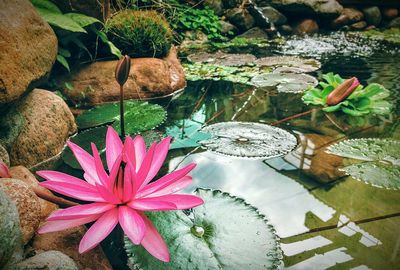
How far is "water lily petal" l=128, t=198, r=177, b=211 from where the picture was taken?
3.04ft

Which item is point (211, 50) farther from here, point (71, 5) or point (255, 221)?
point (255, 221)

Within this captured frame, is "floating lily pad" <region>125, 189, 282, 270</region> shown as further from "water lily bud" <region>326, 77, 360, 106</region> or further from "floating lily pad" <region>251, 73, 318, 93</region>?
"floating lily pad" <region>251, 73, 318, 93</region>

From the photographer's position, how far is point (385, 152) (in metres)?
1.93

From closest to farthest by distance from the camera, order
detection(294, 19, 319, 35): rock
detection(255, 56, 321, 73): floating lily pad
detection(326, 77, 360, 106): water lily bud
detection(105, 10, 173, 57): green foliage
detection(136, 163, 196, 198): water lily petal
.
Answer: detection(136, 163, 196, 198): water lily petal
detection(326, 77, 360, 106): water lily bud
detection(105, 10, 173, 57): green foliage
detection(255, 56, 321, 73): floating lily pad
detection(294, 19, 319, 35): rock

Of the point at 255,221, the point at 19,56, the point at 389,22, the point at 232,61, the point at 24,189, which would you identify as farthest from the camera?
the point at 389,22

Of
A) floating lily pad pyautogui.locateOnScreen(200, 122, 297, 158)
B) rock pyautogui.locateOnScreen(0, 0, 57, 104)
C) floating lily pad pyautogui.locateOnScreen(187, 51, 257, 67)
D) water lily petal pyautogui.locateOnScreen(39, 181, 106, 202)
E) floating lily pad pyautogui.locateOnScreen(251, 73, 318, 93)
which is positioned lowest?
floating lily pad pyautogui.locateOnScreen(187, 51, 257, 67)

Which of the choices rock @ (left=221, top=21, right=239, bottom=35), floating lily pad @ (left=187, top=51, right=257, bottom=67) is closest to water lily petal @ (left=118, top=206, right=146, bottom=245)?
floating lily pad @ (left=187, top=51, right=257, bottom=67)

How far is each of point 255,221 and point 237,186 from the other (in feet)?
1.26

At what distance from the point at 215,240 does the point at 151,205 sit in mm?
379

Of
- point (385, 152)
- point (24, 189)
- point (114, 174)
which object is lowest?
point (385, 152)

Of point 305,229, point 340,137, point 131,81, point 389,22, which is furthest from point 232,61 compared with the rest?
point 389,22

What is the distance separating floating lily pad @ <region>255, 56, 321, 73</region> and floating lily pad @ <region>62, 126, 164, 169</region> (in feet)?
8.50

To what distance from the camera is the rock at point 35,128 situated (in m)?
1.89

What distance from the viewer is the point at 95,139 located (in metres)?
2.19
